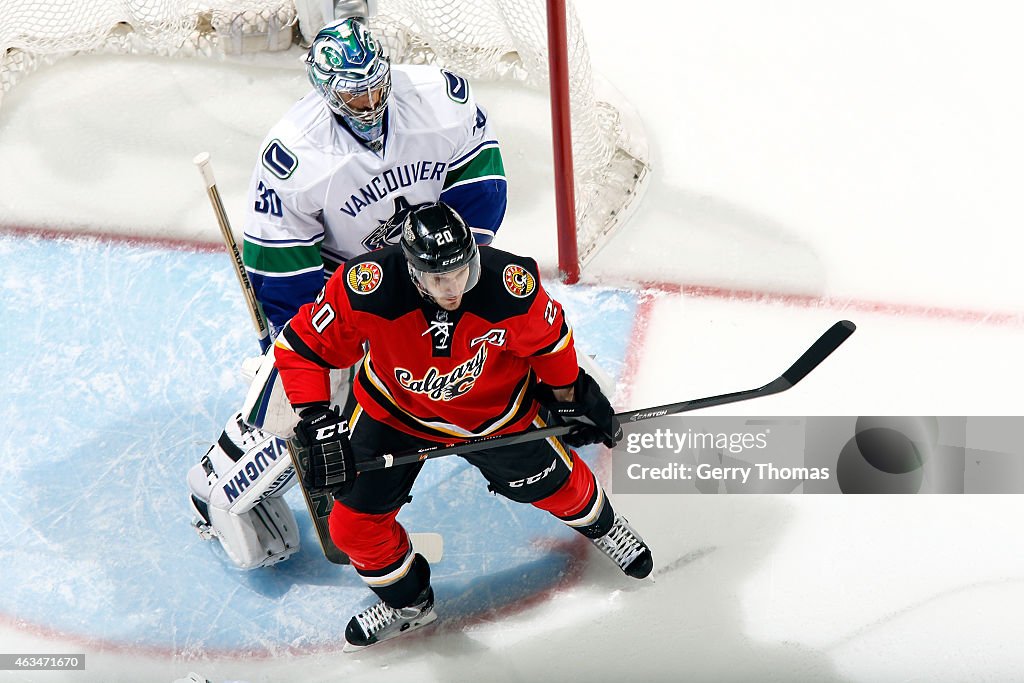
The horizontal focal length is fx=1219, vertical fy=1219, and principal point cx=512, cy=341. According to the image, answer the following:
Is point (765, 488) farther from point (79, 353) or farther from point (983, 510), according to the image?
point (79, 353)

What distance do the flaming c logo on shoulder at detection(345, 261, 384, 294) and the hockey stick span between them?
45 cm

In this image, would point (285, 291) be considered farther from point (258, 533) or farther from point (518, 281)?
point (258, 533)

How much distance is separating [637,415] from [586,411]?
0.16 m

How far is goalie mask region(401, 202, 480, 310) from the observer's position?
2.46 metres

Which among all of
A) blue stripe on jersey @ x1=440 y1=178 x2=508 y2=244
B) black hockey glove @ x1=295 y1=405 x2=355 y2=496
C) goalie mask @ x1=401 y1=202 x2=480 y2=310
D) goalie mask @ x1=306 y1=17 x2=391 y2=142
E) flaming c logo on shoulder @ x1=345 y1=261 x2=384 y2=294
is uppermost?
goalie mask @ x1=306 y1=17 x2=391 y2=142

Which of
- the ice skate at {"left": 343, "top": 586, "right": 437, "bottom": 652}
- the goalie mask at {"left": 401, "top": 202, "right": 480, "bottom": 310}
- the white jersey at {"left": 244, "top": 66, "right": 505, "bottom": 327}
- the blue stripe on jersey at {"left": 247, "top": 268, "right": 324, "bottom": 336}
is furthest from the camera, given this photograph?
the ice skate at {"left": 343, "top": 586, "right": 437, "bottom": 652}

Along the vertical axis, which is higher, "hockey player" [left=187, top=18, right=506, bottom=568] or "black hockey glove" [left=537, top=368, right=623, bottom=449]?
"hockey player" [left=187, top=18, right=506, bottom=568]

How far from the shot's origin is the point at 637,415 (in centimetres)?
298

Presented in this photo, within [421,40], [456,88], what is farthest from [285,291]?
[421,40]

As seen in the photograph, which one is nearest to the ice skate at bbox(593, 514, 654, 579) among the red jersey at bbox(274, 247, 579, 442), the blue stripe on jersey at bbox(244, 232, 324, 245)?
the red jersey at bbox(274, 247, 579, 442)

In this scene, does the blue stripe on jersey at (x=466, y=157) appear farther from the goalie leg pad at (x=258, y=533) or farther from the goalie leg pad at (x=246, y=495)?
the goalie leg pad at (x=258, y=533)

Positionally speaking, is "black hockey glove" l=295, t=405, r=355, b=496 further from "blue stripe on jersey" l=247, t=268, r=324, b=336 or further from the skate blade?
the skate blade

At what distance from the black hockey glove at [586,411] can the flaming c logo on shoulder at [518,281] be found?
13.3 inches

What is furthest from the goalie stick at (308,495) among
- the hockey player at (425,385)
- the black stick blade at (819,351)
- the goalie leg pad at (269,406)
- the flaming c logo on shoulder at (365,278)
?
the black stick blade at (819,351)
